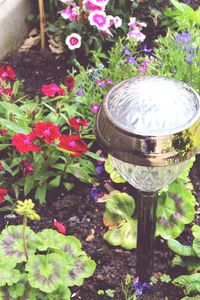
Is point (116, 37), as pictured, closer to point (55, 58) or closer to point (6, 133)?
point (55, 58)

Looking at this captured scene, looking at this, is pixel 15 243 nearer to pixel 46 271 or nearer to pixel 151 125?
pixel 46 271

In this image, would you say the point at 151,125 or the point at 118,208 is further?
the point at 118,208

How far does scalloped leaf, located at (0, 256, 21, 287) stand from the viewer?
248 cm

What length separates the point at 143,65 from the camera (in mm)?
3705

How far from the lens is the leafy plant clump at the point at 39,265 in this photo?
8.16 feet

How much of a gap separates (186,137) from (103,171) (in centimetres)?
136

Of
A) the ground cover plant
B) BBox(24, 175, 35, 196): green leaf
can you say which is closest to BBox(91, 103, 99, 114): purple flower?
the ground cover plant

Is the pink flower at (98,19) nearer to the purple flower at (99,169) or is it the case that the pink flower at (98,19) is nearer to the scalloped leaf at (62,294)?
the purple flower at (99,169)

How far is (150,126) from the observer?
2.05 m

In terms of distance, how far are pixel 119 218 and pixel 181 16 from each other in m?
1.88

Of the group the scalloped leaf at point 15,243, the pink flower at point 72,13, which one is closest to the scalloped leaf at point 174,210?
the scalloped leaf at point 15,243

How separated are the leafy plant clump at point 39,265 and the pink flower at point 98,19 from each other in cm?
178

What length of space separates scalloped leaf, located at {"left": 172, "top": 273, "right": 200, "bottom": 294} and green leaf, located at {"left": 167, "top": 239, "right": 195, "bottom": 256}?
0.48 ft

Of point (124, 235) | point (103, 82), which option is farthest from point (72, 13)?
point (124, 235)
